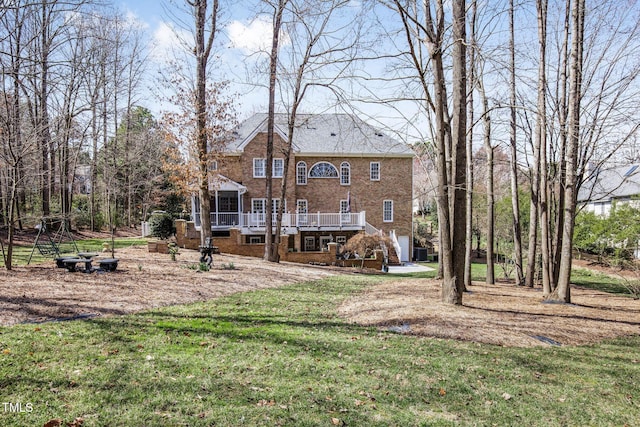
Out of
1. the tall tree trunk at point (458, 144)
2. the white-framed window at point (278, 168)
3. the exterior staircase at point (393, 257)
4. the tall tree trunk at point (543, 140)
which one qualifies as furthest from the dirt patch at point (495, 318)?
the white-framed window at point (278, 168)

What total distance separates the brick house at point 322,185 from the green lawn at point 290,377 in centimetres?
1646

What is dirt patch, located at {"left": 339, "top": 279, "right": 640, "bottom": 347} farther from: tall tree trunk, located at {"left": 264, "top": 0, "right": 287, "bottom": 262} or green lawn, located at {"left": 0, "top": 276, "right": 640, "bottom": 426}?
tall tree trunk, located at {"left": 264, "top": 0, "right": 287, "bottom": 262}

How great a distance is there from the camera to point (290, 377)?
4.31 metres

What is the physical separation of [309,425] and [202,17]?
15934mm

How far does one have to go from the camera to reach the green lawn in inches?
139

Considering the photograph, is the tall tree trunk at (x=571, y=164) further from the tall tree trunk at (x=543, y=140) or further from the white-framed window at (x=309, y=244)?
the white-framed window at (x=309, y=244)

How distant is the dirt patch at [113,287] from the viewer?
245 inches

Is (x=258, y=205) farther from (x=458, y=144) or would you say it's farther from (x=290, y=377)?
(x=290, y=377)

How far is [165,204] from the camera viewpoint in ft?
100

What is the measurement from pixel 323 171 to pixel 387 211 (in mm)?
5072

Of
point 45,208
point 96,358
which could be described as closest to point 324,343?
point 96,358

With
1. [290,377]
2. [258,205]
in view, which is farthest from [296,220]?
[290,377]

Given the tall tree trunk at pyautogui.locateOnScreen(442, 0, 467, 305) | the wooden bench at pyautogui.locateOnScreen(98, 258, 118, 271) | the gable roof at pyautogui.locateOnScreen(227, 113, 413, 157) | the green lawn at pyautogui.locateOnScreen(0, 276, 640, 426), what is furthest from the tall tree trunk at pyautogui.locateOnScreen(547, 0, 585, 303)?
the gable roof at pyautogui.locateOnScreen(227, 113, 413, 157)

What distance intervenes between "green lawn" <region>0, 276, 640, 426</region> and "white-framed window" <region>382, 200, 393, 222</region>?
66.4ft
